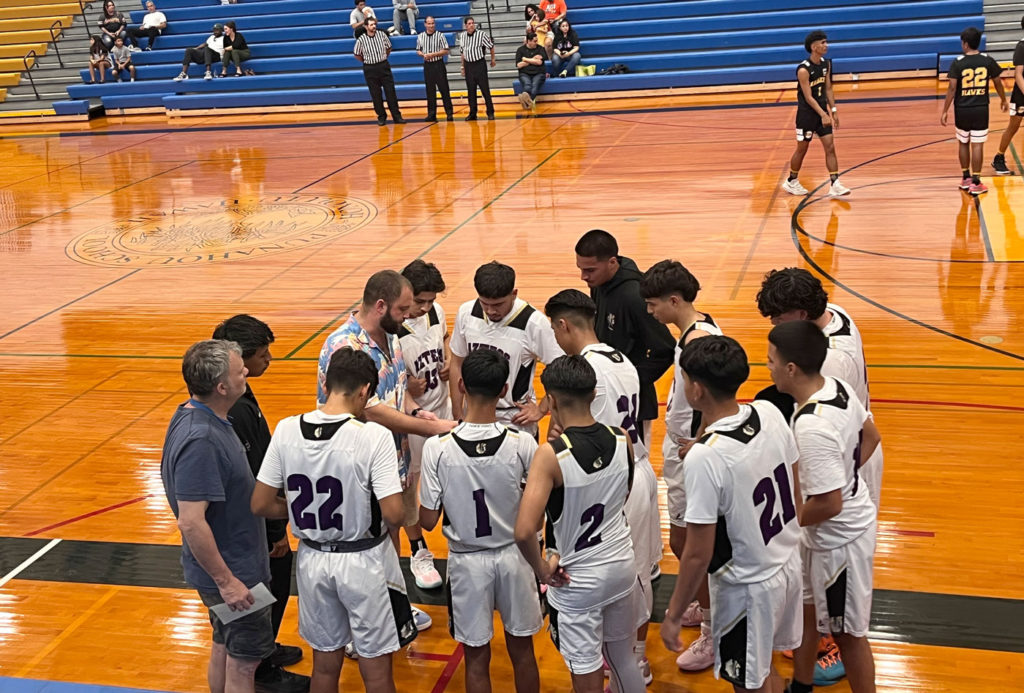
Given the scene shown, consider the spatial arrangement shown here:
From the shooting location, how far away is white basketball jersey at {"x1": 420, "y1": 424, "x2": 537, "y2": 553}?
3627 mm

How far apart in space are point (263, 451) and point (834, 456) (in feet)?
7.56

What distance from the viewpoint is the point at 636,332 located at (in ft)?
15.5

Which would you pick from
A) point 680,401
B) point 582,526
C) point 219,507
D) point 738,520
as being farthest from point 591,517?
point 219,507

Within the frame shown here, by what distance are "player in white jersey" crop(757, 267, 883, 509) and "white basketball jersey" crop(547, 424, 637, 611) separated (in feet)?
2.89

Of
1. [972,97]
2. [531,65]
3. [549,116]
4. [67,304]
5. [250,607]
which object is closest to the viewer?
[250,607]

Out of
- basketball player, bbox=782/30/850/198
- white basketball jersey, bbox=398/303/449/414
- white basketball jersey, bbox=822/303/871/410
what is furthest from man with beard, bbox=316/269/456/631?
basketball player, bbox=782/30/850/198

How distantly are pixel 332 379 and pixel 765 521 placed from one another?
1.62 meters

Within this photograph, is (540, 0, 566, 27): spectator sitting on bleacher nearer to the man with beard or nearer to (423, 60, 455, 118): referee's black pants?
(423, 60, 455, 118): referee's black pants

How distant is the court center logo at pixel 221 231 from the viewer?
11.3 metres

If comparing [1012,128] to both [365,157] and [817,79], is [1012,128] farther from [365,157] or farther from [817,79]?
[365,157]

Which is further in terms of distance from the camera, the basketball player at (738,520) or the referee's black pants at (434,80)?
the referee's black pants at (434,80)

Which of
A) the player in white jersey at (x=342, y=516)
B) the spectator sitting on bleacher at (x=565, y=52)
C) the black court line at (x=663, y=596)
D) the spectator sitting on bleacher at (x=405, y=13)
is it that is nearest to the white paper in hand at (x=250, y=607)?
the player in white jersey at (x=342, y=516)

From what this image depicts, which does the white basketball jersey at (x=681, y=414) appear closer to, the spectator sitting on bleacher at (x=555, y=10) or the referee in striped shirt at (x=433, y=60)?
the referee in striped shirt at (x=433, y=60)

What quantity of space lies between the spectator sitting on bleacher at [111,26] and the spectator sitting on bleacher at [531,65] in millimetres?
10188
